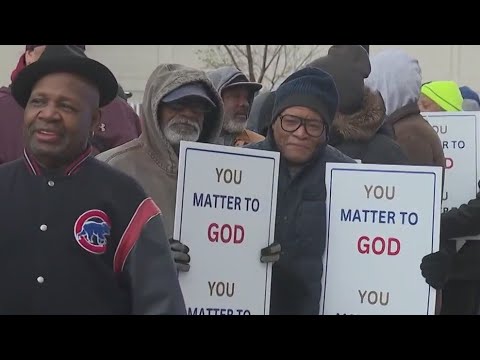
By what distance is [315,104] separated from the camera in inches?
177

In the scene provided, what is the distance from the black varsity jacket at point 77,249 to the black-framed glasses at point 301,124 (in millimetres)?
1229

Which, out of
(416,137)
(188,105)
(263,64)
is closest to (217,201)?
(188,105)

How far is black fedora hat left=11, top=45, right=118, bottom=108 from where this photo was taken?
3.41 meters

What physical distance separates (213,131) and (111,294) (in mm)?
1483

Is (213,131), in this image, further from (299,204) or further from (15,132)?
(15,132)

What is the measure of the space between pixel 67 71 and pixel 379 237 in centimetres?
174

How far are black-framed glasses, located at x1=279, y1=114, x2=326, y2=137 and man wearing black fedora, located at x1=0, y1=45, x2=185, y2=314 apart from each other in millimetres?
1194

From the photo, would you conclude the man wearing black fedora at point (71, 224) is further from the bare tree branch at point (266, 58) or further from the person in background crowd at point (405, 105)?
the bare tree branch at point (266, 58)

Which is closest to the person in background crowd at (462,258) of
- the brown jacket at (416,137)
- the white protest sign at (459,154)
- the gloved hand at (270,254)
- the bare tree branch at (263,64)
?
the white protest sign at (459,154)

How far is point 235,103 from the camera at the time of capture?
6152mm

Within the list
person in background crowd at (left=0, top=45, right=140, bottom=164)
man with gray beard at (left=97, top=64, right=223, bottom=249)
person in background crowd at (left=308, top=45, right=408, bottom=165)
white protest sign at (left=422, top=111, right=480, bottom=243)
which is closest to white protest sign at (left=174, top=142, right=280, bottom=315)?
man with gray beard at (left=97, top=64, right=223, bottom=249)

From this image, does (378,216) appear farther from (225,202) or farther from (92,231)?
(92,231)

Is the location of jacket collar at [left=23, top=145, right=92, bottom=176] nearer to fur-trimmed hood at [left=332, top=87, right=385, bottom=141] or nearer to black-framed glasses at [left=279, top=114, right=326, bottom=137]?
black-framed glasses at [left=279, top=114, right=326, bottom=137]
